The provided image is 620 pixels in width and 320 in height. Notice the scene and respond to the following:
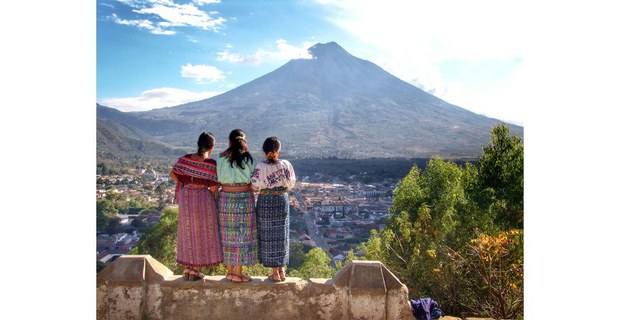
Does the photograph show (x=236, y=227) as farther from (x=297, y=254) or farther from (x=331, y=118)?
(x=331, y=118)

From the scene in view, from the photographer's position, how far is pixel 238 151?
2686mm

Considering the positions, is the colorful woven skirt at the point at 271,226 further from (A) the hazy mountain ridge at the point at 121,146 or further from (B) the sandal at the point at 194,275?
(A) the hazy mountain ridge at the point at 121,146

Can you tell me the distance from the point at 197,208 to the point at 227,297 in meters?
0.59

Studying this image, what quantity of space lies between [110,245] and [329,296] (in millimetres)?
9318

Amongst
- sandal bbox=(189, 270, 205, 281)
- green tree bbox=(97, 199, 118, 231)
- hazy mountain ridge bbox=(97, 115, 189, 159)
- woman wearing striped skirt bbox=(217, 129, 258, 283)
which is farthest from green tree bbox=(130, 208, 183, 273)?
woman wearing striped skirt bbox=(217, 129, 258, 283)

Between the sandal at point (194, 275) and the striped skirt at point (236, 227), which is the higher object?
the striped skirt at point (236, 227)

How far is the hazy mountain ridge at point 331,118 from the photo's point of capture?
3002cm

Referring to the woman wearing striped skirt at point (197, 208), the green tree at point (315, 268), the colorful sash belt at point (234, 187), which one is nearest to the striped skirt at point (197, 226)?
the woman wearing striped skirt at point (197, 208)

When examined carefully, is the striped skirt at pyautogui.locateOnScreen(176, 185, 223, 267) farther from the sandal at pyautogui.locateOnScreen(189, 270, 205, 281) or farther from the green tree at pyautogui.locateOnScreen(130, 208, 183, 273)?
the green tree at pyautogui.locateOnScreen(130, 208, 183, 273)

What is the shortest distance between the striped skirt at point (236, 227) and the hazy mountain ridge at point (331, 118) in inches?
767

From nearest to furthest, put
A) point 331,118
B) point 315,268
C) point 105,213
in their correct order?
point 105,213 → point 315,268 → point 331,118

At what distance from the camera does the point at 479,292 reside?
7.95m

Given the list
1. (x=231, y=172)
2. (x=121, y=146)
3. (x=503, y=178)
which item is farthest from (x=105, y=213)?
(x=503, y=178)

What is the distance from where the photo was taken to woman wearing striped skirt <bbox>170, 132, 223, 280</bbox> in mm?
2705
